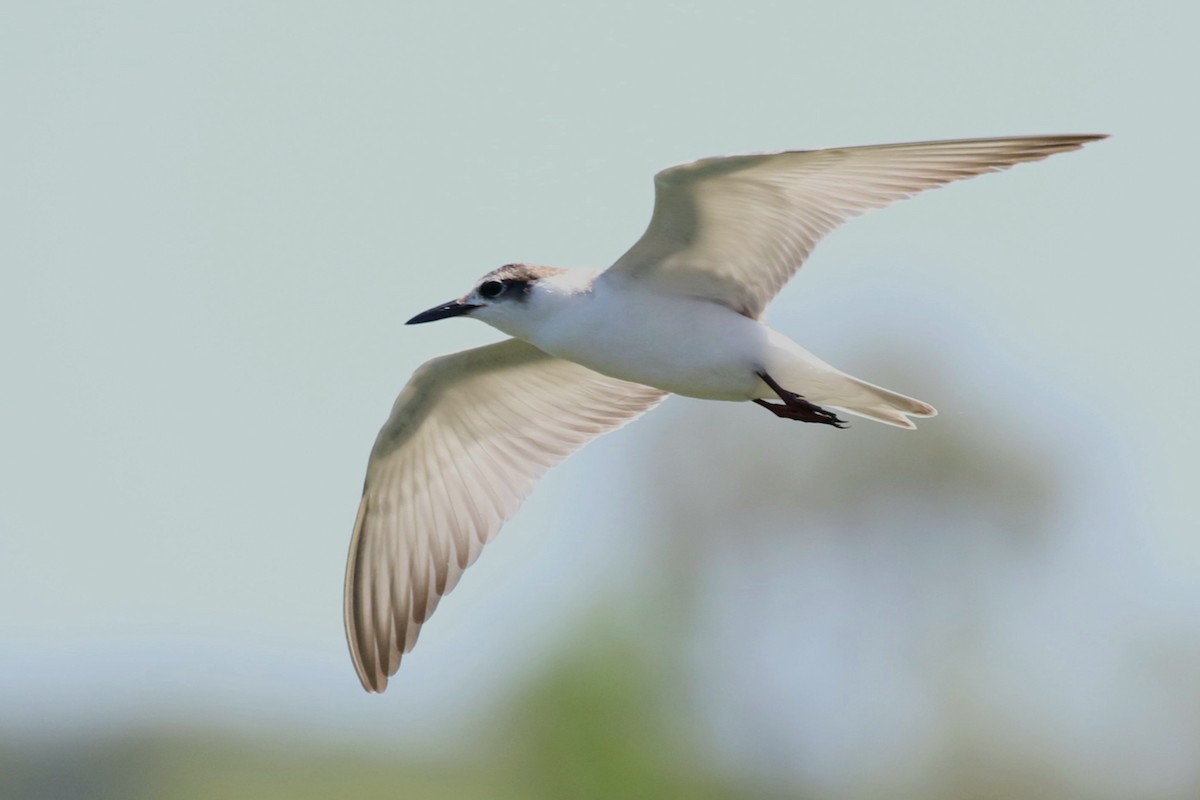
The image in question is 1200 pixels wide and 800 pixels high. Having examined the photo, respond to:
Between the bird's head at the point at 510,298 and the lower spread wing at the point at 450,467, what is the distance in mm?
1399

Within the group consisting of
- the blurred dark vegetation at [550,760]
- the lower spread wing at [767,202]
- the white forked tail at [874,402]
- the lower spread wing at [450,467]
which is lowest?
the blurred dark vegetation at [550,760]

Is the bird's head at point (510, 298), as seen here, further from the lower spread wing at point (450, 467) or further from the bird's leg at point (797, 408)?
the lower spread wing at point (450, 467)

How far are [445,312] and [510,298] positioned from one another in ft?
1.17

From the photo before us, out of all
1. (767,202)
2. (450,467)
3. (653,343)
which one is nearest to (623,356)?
(653,343)

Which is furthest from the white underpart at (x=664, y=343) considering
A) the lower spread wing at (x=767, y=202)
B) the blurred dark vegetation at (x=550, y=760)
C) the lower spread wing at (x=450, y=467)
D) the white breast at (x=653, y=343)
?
the blurred dark vegetation at (x=550, y=760)

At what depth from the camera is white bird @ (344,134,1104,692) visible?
9641mm

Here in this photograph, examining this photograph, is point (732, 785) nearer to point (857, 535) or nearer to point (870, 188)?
point (857, 535)

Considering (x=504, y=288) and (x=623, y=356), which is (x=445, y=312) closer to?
(x=504, y=288)

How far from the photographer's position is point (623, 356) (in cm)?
990

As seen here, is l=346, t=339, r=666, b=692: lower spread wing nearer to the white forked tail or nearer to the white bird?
the white bird

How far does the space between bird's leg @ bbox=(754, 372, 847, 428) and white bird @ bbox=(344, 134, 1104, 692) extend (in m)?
0.01

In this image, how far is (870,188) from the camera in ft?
32.0

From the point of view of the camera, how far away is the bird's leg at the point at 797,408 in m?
9.83

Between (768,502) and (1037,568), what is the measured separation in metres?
5.32
